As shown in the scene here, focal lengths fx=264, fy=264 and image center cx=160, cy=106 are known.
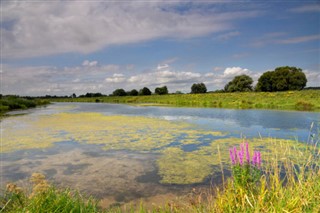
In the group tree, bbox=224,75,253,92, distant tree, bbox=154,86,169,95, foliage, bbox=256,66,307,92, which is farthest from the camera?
distant tree, bbox=154,86,169,95

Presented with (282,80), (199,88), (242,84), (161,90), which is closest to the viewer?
(282,80)

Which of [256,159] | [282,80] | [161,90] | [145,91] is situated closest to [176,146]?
[256,159]

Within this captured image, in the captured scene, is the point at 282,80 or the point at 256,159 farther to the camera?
the point at 282,80

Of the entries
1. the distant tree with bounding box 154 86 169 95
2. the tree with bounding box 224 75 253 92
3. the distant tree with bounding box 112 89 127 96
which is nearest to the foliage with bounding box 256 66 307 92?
the tree with bounding box 224 75 253 92

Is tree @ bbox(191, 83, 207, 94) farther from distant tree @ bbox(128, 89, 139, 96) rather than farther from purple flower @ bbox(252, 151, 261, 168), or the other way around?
purple flower @ bbox(252, 151, 261, 168)

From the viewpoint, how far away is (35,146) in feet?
30.0

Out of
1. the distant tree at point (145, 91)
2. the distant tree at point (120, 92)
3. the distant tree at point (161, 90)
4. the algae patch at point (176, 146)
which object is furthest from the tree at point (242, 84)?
the algae patch at point (176, 146)

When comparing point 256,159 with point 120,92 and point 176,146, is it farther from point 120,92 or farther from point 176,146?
point 120,92

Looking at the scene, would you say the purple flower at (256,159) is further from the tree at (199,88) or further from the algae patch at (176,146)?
the tree at (199,88)

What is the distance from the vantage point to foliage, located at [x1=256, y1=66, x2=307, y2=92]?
49.7 m

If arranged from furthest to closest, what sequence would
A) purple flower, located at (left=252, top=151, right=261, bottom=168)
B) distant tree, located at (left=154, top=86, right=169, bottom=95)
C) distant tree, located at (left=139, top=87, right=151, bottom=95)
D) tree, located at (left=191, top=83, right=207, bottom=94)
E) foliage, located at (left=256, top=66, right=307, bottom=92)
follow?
1. distant tree, located at (left=154, top=86, right=169, bottom=95)
2. tree, located at (left=191, top=83, right=207, bottom=94)
3. distant tree, located at (left=139, top=87, right=151, bottom=95)
4. foliage, located at (left=256, top=66, right=307, bottom=92)
5. purple flower, located at (left=252, top=151, right=261, bottom=168)

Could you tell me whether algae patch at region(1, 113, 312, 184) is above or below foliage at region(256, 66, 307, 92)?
below

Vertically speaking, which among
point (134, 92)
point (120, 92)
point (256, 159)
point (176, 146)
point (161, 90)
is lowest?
point (176, 146)

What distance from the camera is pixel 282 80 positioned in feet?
163
